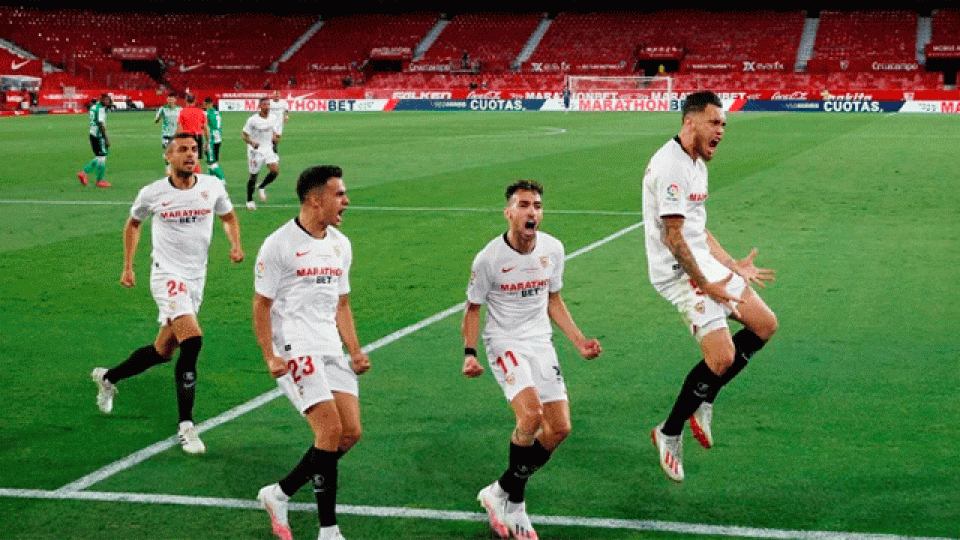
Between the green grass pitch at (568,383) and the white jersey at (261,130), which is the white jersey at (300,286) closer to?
the green grass pitch at (568,383)

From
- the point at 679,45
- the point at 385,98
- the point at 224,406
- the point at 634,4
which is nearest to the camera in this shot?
the point at 224,406

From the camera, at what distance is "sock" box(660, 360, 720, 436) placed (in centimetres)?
686

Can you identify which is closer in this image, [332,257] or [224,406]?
[332,257]

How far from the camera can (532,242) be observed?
6.35m

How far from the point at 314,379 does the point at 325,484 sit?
20.6 inches

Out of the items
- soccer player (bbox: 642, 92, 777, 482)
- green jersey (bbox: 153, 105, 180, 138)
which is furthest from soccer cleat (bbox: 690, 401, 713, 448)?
green jersey (bbox: 153, 105, 180, 138)

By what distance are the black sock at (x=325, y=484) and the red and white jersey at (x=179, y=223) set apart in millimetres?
2789

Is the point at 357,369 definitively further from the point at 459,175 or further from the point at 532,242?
the point at 459,175

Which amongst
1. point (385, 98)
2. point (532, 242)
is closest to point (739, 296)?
point (532, 242)

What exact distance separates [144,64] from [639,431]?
262 feet

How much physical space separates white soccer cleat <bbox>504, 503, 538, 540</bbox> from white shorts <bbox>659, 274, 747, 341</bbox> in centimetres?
185

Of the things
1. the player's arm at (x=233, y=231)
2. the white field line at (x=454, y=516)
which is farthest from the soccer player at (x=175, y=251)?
the white field line at (x=454, y=516)

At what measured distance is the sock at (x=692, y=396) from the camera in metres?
6.86

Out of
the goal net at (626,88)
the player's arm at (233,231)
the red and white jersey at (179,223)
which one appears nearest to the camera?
the red and white jersey at (179,223)
